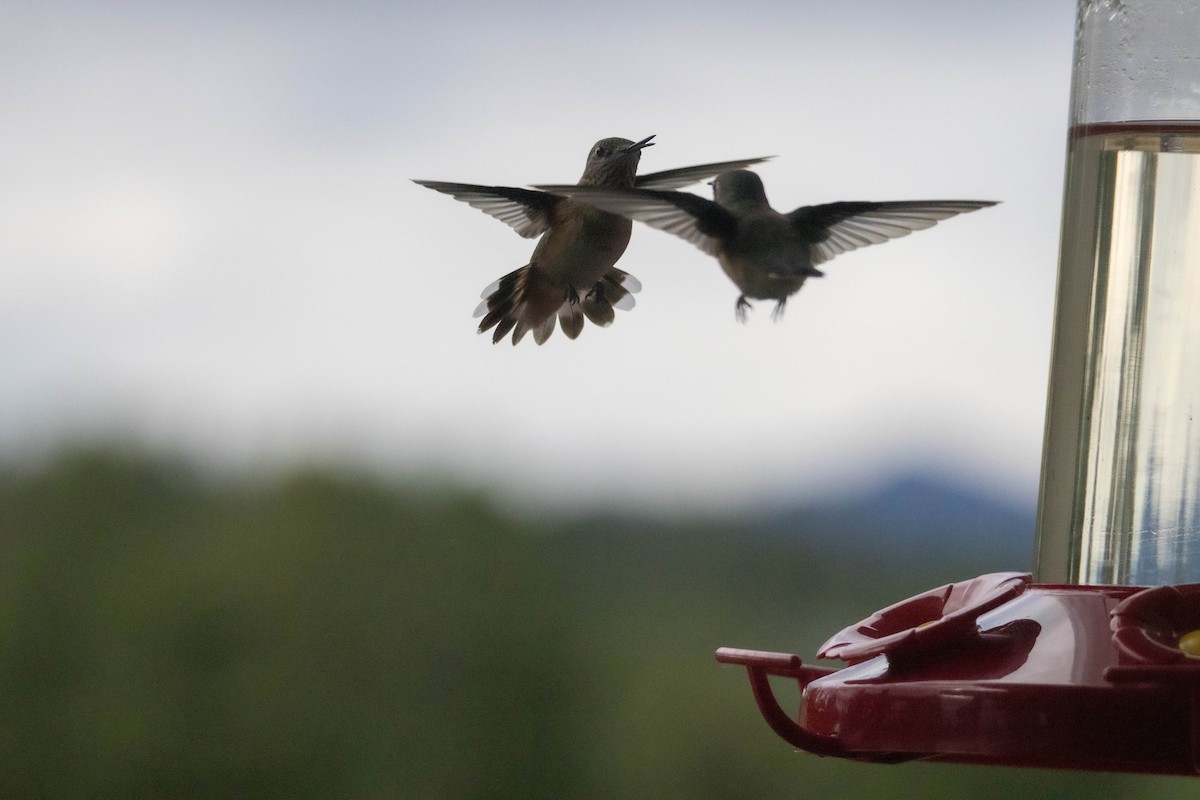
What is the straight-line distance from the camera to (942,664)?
81.4 inches

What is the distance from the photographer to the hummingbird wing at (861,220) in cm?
222

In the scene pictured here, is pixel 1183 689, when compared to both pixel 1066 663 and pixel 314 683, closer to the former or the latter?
pixel 1066 663

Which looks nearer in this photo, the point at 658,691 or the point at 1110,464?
the point at 1110,464

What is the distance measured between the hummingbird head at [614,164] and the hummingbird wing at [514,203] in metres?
0.13

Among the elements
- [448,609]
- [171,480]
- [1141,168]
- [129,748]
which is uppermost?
[1141,168]

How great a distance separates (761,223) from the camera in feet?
7.13

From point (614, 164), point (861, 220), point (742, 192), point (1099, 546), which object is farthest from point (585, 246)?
point (1099, 546)

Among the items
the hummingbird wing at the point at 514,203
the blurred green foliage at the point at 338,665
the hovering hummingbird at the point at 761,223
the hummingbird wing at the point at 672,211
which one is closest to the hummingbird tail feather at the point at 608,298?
the hummingbird wing at the point at 514,203

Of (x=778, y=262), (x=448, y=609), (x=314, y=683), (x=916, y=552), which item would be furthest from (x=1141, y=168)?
(x=916, y=552)

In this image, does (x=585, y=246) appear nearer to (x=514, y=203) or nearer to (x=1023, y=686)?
(x=514, y=203)

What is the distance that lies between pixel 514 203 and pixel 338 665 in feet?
34.0

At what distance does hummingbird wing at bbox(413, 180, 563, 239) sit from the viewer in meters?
2.40

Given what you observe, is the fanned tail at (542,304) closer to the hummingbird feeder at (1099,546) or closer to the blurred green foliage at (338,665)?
the hummingbird feeder at (1099,546)

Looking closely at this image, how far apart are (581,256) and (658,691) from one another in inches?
434
